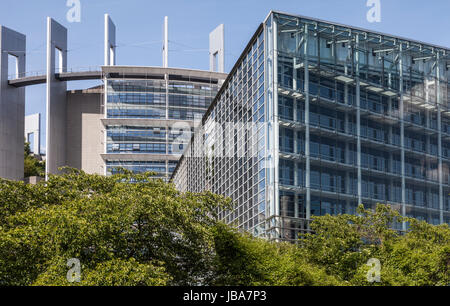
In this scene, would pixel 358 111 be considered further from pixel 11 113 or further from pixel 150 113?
pixel 11 113

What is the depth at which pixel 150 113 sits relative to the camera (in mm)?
129375

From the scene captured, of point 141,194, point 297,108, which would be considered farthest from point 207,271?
point 297,108

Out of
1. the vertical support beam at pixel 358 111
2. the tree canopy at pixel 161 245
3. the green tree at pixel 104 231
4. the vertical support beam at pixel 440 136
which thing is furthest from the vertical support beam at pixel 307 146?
the green tree at pixel 104 231

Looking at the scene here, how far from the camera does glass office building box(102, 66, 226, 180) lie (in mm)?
127938

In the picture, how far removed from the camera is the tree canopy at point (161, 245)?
30.7 m

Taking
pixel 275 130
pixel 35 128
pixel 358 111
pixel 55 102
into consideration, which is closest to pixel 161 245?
pixel 275 130

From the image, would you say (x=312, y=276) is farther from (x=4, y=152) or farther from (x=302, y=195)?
(x=4, y=152)

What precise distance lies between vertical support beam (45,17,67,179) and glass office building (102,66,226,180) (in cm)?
980

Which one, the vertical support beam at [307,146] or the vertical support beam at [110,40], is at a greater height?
the vertical support beam at [110,40]

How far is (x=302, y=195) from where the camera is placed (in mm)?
56781

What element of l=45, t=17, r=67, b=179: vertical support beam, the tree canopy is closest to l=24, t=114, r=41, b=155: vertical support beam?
l=45, t=17, r=67, b=179: vertical support beam

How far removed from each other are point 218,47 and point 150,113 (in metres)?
22.0

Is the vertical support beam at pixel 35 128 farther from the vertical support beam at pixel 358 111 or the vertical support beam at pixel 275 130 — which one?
the vertical support beam at pixel 275 130

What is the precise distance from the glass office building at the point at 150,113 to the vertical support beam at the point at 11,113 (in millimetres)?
17142
